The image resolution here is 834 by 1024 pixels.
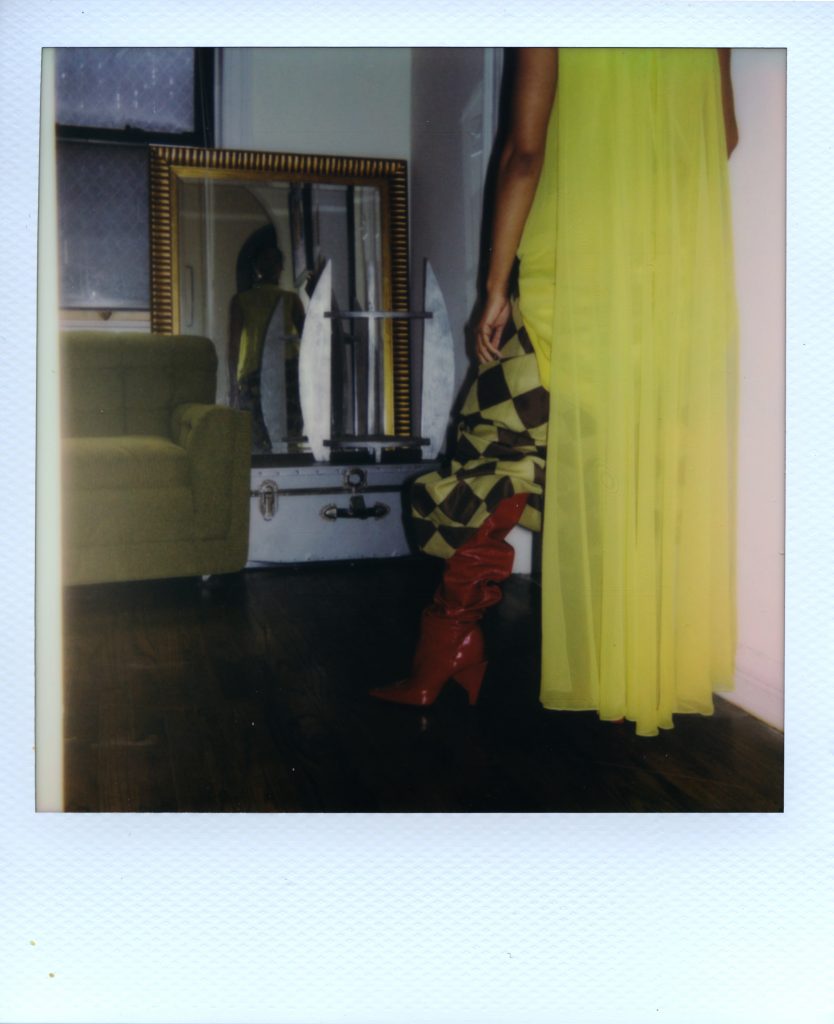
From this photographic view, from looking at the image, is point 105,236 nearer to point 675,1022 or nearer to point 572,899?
point 572,899

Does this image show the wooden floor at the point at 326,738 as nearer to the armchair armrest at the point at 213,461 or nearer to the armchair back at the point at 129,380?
the armchair armrest at the point at 213,461

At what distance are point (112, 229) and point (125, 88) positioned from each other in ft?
1.28

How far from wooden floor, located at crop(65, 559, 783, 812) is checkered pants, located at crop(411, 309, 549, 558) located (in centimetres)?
31

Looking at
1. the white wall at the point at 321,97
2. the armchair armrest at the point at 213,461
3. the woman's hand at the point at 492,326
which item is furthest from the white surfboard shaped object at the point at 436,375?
the woman's hand at the point at 492,326

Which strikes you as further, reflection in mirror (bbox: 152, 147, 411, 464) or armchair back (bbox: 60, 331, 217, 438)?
reflection in mirror (bbox: 152, 147, 411, 464)

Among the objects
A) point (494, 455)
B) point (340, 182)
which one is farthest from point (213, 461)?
point (340, 182)

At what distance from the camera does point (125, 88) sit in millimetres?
1852

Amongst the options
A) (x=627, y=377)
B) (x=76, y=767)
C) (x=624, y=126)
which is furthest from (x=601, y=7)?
(x=76, y=767)

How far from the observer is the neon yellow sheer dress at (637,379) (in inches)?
50.7

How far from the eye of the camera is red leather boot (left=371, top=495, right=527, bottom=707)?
4.87 ft

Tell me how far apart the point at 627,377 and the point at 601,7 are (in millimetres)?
502

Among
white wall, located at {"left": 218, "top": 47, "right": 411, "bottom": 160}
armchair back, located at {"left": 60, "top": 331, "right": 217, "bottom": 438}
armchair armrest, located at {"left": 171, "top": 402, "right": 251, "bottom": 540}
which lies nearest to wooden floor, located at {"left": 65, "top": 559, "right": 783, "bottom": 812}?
armchair armrest, located at {"left": 171, "top": 402, "right": 251, "bottom": 540}

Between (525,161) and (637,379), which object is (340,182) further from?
(637,379)

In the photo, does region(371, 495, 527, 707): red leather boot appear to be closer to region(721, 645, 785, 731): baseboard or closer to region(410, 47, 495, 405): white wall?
region(721, 645, 785, 731): baseboard
